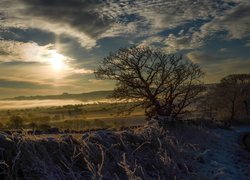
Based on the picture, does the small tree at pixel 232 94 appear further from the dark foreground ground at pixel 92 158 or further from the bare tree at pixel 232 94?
the dark foreground ground at pixel 92 158

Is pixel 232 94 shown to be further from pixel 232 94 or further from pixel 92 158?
pixel 92 158

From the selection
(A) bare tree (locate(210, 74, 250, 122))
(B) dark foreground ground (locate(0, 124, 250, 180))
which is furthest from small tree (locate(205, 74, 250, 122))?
(B) dark foreground ground (locate(0, 124, 250, 180))

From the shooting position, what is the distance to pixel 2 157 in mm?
7793

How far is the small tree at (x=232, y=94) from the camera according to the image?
61.6 m

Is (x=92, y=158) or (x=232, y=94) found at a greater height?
(x=232, y=94)

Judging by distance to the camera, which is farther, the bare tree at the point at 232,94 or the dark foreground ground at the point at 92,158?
the bare tree at the point at 232,94

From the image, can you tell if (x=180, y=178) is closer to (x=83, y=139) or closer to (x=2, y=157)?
(x=83, y=139)

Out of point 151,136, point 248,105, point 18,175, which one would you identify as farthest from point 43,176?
point 248,105

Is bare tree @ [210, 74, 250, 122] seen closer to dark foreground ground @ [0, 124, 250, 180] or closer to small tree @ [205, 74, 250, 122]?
small tree @ [205, 74, 250, 122]

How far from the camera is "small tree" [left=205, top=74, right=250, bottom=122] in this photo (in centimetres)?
6162

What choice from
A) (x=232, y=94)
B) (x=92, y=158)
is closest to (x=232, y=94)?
(x=232, y=94)

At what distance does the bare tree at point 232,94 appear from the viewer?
6162 centimetres

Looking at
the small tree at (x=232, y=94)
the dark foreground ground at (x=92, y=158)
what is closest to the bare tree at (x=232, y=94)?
the small tree at (x=232, y=94)

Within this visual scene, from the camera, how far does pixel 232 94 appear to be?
61.5 m
